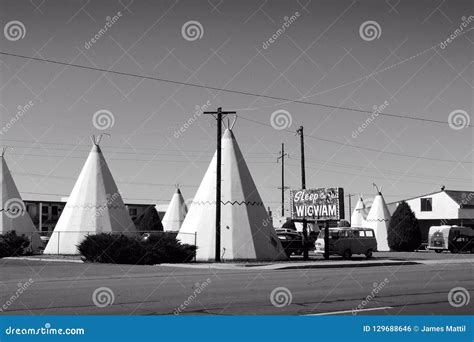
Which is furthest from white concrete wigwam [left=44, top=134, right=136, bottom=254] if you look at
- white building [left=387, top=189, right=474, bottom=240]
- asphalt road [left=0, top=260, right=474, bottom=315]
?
white building [left=387, top=189, right=474, bottom=240]

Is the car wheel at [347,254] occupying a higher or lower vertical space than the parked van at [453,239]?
lower

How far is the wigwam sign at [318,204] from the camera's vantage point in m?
31.6

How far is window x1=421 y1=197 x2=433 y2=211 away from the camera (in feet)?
183

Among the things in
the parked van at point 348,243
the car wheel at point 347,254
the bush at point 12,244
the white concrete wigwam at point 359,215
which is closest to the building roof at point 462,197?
the white concrete wigwam at point 359,215

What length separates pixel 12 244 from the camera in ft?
112

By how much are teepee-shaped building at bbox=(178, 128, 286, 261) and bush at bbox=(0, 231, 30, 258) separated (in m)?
8.88

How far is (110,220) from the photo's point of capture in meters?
34.0

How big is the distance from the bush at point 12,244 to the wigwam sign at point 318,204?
13849 millimetres

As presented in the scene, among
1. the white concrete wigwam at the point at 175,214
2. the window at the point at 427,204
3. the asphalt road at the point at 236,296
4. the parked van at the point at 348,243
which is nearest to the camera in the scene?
the asphalt road at the point at 236,296

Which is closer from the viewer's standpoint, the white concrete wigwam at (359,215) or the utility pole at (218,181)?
the utility pole at (218,181)

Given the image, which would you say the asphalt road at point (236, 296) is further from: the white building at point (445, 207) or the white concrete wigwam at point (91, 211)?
the white building at point (445, 207)

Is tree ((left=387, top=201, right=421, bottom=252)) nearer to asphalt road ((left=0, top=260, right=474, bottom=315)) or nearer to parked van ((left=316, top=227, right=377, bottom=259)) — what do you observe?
parked van ((left=316, top=227, right=377, bottom=259))

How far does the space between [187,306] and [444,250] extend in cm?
3726

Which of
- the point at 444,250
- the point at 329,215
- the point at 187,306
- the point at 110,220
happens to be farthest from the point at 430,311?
the point at 444,250
